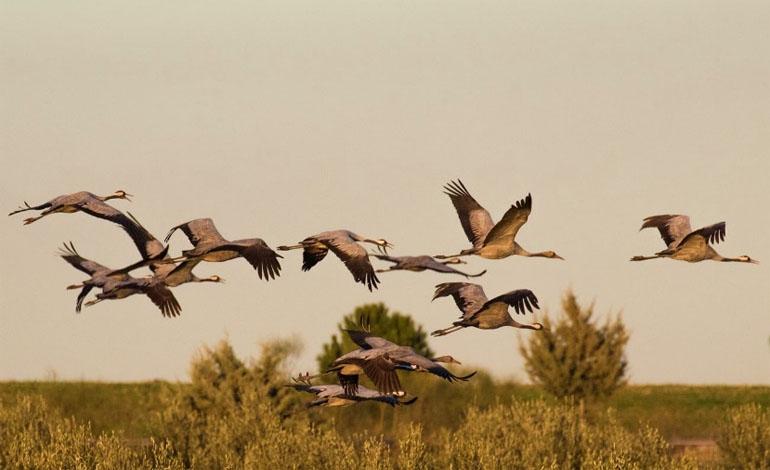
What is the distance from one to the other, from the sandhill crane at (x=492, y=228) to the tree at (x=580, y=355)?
29.7 m

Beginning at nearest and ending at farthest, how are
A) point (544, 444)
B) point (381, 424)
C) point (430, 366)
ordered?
point (430, 366), point (544, 444), point (381, 424)

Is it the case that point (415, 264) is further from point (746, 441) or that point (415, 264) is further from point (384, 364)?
point (746, 441)

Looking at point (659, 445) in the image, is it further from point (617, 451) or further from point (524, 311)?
point (524, 311)

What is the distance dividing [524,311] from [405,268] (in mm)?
1832

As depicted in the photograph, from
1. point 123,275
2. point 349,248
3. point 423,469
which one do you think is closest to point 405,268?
point 349,248

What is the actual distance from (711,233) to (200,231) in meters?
6.79

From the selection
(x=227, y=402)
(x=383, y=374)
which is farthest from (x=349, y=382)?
(x=227, y=402)

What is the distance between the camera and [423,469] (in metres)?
25.4

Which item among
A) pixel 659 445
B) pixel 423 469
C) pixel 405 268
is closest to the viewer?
pixel 405 268

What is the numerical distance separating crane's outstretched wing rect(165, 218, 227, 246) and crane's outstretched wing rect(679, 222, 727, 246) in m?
6.08

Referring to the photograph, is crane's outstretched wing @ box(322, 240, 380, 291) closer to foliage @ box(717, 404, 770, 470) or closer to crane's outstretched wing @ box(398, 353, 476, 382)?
crane's outstretched wing @ box(398, 353, 476, 382)

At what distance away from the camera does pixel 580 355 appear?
159ft

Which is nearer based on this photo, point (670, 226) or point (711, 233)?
point (711, 233)

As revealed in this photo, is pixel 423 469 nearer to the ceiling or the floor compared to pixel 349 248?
nearer to the floor
